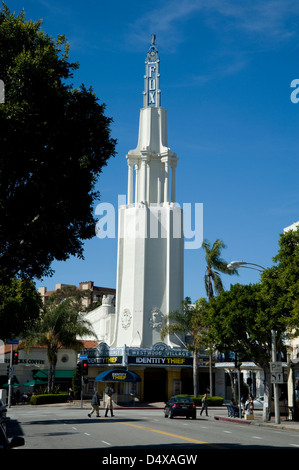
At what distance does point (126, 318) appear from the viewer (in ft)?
215

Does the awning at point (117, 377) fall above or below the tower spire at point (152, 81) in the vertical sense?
below

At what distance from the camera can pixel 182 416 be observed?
37312mm

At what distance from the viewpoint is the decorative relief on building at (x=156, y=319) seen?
6456 cm

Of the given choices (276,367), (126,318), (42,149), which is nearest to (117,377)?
(126,318)

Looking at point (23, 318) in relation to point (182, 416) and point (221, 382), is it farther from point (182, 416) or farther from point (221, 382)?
point (221, 382)

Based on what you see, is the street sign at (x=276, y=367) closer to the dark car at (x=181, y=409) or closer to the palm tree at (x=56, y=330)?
the dark car at (x=181, y=409)

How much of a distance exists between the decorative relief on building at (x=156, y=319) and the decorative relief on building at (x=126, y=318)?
2406mm

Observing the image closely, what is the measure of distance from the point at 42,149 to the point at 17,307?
34.5 m

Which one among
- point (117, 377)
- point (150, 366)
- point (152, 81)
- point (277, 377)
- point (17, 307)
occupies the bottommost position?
point (117, 377)

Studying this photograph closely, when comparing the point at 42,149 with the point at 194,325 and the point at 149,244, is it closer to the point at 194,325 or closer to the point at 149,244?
the point at 194,325

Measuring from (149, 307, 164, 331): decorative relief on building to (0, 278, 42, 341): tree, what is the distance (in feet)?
54.5

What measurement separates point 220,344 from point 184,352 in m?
24.1

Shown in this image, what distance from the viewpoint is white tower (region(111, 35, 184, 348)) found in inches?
2562

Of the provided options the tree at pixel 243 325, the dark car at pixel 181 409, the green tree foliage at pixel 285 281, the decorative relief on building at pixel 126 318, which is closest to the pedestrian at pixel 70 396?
the decorative relief on building at pixel 126 318
